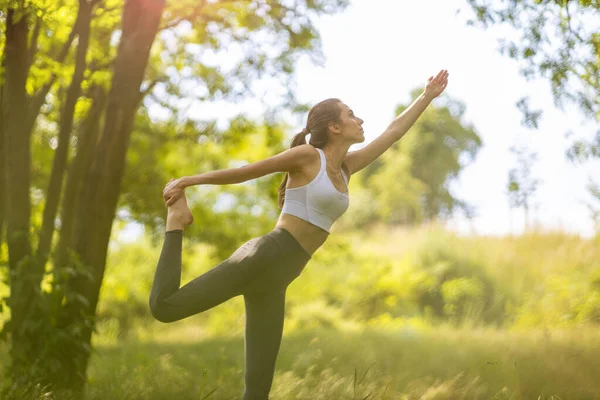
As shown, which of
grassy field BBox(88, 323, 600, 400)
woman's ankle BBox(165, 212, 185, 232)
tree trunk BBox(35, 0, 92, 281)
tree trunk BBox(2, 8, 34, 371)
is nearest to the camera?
woman's ankle BBox(165, 212, 185, 232)

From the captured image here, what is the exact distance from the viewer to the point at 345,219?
24.3 metres

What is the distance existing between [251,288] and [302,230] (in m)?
0.43

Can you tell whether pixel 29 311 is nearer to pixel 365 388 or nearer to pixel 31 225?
pixel 31 225

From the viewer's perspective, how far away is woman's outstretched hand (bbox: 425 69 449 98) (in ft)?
15.7

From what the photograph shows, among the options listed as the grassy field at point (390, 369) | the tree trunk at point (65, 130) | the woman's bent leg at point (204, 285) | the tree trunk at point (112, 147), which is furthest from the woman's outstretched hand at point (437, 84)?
the tree trunk at point (65, 130)

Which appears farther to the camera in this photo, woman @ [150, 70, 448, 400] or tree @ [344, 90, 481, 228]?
tree @ [344, 90, 481, 228]

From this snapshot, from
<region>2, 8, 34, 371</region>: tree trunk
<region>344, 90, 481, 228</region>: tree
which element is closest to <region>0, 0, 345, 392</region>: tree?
<region>2, 8, 34, 371</region>: tree trunk

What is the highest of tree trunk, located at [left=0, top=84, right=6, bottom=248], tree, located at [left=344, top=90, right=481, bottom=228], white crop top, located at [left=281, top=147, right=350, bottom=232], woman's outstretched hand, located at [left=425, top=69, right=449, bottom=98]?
tree, located at [left=344, top=90, right=481, bottom=228]

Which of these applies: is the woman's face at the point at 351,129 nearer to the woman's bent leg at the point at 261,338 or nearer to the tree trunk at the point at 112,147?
the woman's bent leg at the point at 261,338

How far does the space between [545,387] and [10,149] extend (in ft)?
16.5

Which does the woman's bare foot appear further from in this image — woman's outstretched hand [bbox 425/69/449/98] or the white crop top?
woman's outstretched hand [bbox 425/69/449/98]

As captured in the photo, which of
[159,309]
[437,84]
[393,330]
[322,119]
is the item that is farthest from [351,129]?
[393,330]

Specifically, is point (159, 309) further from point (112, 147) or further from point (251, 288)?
point (112, 147)

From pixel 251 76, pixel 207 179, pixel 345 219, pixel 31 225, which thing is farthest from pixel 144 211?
pixel 345 219
